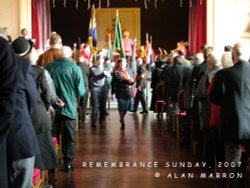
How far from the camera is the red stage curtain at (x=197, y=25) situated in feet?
47.8

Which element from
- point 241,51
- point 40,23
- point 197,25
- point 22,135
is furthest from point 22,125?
point 197,25

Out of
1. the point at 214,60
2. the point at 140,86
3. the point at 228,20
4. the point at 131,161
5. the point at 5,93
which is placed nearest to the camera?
the point at 5,93

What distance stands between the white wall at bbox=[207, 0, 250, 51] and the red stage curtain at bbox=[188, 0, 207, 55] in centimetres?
46

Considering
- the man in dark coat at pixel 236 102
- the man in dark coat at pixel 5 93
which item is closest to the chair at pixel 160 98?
the man in dark coat at pixel 236 102

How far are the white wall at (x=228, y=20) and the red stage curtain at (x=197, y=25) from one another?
0.46 meters

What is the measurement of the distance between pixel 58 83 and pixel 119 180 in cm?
137

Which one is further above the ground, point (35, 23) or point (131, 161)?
point (35, 23)

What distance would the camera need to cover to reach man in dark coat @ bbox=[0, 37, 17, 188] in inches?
107

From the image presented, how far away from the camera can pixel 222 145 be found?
5.85 metres

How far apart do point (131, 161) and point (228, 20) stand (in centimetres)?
753

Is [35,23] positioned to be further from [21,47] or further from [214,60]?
[21,47]

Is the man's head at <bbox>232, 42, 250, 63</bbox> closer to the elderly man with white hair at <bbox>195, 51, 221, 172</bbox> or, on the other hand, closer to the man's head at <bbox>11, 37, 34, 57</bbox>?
the elderly man with white hair at <bbox>195, 51, 221, 172</bbox>

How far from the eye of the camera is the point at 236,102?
4840 mm

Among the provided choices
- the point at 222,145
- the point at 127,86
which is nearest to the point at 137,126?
the point at 127,86
